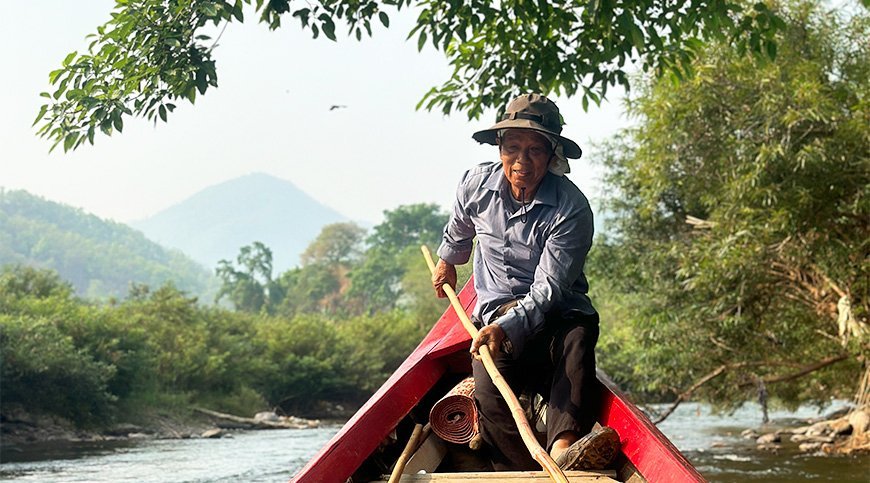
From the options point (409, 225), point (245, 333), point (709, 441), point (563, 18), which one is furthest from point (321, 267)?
point (563, 18)

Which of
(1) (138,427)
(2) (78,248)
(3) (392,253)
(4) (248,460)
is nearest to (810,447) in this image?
(4) (248,460)

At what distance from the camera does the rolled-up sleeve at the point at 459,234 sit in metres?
3.68

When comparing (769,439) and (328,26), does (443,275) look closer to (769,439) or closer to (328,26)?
(328,26)

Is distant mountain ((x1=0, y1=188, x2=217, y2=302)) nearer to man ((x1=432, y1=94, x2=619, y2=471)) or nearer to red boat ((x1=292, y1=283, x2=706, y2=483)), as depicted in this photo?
red boat ((x1=292, y1=283, x2=706, y2=483))

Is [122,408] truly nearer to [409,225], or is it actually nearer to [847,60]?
[847,60]

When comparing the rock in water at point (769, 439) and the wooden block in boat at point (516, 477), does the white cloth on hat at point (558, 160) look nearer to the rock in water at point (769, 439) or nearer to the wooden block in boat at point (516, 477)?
the wooden block in boat at point (516, 477)

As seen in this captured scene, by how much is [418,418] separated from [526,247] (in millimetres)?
1062

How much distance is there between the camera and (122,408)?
22.9m

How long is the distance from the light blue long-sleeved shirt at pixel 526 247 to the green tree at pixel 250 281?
51.4 m

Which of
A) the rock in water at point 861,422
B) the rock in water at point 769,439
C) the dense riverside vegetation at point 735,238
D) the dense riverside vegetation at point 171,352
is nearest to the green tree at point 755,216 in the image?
the dense riverside vegetation at point 735,238

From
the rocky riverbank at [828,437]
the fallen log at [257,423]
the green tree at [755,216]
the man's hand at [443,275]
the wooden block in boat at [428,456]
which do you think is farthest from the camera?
the fallen log at [257,423]

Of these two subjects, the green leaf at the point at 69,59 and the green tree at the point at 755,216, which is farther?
the green tree at the point at 755,216

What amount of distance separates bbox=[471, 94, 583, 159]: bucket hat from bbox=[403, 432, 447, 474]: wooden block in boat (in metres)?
1.18

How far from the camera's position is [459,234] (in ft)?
12.6
